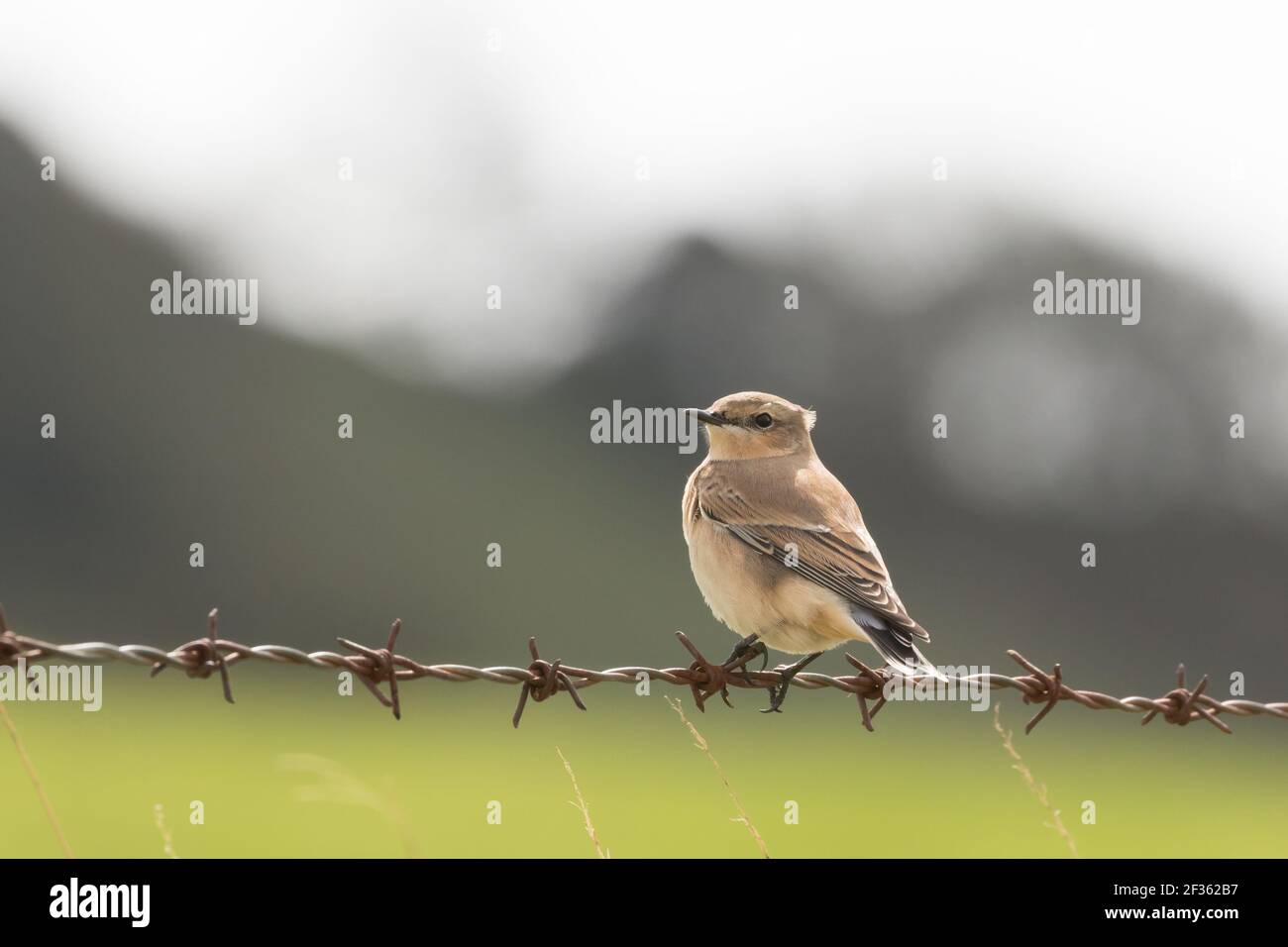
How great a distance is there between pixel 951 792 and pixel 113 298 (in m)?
30.1

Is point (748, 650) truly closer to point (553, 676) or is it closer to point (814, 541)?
point (814, 541)

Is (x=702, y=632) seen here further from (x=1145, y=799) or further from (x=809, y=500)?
(x=809, y=500)

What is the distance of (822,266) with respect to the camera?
159ft

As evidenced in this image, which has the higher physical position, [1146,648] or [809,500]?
[809,500]

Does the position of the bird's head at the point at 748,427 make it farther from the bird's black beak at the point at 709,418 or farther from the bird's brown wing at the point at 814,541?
the bird's brown wing at the point at 814,541

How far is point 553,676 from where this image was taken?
5.90 meters

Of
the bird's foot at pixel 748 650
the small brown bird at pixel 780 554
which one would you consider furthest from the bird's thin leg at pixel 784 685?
the bird's foot at pixel 748 650

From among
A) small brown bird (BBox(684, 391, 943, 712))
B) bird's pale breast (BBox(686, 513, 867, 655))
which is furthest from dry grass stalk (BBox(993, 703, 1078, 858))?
bird's pale breast (BBox(686, 513, 867, 655))

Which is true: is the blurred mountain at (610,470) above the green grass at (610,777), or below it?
above

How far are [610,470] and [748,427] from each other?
100ft

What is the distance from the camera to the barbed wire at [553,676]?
5172mm

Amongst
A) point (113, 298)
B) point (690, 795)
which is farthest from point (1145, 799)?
point (113, 298)

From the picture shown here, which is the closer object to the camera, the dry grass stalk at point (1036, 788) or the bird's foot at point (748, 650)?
the dry grass stalk at point (1036, 788)

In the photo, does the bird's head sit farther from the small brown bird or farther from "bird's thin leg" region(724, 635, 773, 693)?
"bird's thin leg" region(724, 635, 773, 693)
